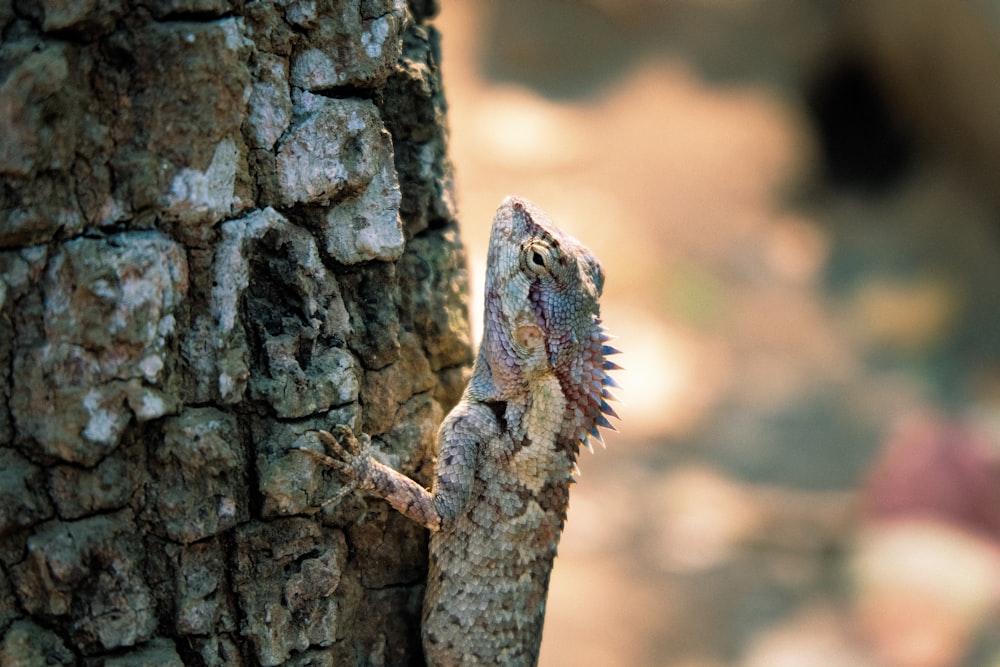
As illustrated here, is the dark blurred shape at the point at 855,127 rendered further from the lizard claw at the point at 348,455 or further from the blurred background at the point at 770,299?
the lizard claw at the point at 348,455

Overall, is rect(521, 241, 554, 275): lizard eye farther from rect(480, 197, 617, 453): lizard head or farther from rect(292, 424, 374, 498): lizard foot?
rect(292, 424, 374, 498): lizard foot

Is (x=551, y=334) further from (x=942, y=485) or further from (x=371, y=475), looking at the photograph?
(x=942, y=485)

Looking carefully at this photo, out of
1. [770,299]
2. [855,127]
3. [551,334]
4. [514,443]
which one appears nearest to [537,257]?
[551,334]

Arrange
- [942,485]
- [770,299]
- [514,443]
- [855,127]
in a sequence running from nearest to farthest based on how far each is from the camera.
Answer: [514,443] < [942,485] < [770,299] < [855,127]

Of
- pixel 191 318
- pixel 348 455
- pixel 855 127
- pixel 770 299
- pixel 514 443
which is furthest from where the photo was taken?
pixel 855 127

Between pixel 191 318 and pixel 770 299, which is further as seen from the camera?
pixel 770 299

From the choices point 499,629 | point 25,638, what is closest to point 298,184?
point 25,638

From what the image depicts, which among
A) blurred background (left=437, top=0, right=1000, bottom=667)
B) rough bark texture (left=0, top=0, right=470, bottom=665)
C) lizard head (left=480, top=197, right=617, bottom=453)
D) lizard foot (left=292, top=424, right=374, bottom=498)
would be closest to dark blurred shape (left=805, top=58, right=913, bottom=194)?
blurred background (left=437, top=0, right=1000, bottom=667)
